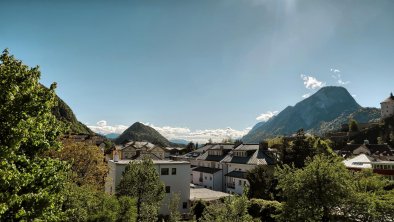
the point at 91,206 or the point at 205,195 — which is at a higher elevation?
the point at 91,206

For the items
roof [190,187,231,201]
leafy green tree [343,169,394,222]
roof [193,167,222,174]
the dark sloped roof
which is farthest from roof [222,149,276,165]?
leafy green tree [343,169,394,222]

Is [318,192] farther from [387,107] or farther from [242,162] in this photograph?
[387,107]

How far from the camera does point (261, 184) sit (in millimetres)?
43219

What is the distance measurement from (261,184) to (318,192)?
76.4ft

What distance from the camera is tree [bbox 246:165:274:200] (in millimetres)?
42094

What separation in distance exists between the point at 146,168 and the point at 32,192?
20049 mm

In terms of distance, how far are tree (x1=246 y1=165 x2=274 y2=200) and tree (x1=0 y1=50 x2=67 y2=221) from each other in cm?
3366

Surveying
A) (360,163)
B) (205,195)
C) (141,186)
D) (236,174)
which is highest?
(360,163)

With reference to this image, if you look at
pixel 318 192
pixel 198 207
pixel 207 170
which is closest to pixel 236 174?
pixel 207 170

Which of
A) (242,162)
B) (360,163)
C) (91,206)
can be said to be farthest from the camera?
(360,163)

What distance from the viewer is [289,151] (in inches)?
1950

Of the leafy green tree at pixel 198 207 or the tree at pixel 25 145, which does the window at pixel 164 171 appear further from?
the tree at pixel 25 145

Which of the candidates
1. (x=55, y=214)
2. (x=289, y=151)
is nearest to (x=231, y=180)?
(x=289, y=151)

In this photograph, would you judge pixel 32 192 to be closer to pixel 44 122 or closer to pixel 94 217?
pixel 44 122
